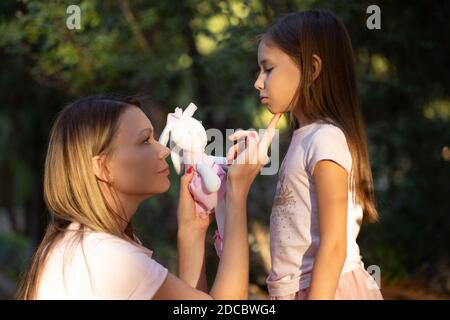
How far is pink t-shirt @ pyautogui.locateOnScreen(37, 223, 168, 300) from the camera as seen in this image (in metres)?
2.29

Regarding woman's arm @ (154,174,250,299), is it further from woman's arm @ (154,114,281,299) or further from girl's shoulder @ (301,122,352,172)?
girl's shoulder @ (301,122,352,172)

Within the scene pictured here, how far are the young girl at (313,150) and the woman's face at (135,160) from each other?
1.29 ft

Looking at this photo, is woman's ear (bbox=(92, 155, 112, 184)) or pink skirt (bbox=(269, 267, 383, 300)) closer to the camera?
pink skirt (bbox=(269, 267, 383, 300))

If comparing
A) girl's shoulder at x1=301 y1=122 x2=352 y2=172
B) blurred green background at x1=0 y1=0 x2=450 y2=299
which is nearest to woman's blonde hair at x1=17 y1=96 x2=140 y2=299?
girl's shoulder at x1=301 y1=122 x2=352 y2=172

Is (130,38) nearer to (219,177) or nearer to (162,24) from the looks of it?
(162,24)

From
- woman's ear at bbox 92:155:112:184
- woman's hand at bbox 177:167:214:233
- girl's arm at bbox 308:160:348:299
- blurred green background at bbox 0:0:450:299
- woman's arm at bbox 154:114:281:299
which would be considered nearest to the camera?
girl's arm at bbox 308:160:348:299

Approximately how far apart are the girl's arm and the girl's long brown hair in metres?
0.20

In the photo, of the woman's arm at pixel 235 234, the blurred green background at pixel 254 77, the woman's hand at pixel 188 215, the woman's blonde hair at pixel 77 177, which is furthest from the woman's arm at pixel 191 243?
the blurred green background at pixel 254 77

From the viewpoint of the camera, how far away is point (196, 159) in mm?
2645

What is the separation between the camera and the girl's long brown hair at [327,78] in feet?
8.45

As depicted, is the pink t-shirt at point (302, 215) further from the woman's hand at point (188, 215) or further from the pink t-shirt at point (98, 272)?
the pink t-shirt at point (98, 272)

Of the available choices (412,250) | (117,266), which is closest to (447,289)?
(412,250)

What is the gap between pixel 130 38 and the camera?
6.41m
